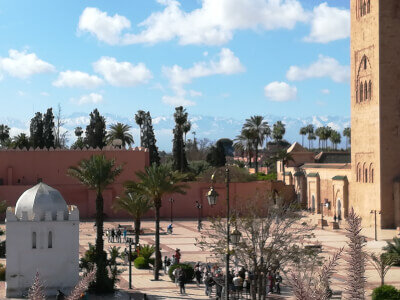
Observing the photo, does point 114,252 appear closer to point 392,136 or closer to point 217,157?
point 392,136

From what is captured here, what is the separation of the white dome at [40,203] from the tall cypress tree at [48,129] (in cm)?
4136

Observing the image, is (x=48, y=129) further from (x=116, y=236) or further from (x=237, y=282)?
(x=237, y=282)

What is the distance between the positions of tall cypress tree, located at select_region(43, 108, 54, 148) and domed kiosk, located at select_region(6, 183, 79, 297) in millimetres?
41605

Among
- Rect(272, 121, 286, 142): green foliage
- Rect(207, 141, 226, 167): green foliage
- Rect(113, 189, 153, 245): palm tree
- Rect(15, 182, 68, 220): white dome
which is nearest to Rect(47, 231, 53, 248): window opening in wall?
Rect(15, 182, 68, 220): white dome

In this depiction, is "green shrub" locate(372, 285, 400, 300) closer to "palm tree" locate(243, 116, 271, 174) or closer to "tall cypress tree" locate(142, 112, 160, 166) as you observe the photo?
"tall cypress tree" locate(142, 112, 160, 166)

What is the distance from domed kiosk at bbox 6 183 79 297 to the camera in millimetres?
18766

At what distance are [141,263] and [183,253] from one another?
13.6ft

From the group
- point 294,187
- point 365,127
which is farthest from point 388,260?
point 294,187

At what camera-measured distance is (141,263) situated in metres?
24.8

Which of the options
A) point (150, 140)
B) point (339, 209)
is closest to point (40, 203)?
point (339, 209)

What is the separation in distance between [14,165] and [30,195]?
26274 mm

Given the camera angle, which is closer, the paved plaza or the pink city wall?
the paved plaza

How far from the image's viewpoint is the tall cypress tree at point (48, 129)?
6022 centimetres

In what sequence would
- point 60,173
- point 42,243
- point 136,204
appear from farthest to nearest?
point 60,173
point 136,204
point 42,243
